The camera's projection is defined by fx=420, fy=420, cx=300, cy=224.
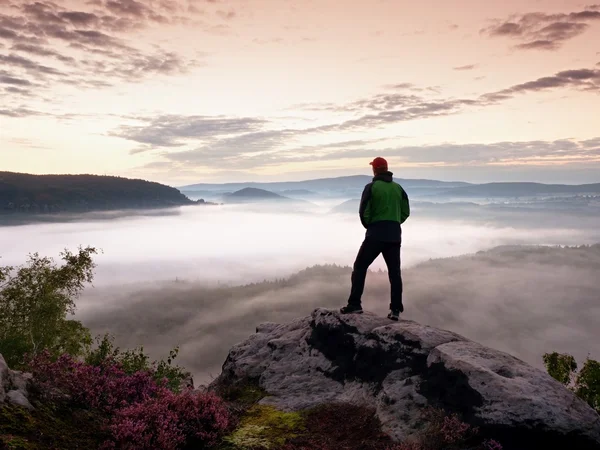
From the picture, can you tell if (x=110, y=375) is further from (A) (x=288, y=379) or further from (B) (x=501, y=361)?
(B) (x=501, y=361)

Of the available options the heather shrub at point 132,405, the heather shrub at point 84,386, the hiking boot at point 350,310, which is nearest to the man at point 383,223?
the hiking boot at point 350,310

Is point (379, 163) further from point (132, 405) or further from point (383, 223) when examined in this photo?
point (132, 405)

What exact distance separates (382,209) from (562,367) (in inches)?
1420

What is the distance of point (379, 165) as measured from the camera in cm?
1212

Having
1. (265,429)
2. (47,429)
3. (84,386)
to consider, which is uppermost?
(84,386)

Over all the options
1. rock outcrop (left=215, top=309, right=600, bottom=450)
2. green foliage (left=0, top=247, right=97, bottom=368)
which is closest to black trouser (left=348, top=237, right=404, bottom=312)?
rock outcrop (left=215, top=309, right=600, bottom=450)

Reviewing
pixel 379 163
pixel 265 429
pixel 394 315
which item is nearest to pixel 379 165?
pixel 379 163

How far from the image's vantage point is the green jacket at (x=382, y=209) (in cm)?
1180

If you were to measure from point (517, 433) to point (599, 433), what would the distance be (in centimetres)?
167

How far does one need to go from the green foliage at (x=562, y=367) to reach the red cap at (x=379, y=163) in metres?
35.2

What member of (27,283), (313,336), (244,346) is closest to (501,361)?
(313,336)

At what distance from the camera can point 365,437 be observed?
848 centimetres

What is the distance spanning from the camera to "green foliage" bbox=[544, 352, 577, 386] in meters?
37.3

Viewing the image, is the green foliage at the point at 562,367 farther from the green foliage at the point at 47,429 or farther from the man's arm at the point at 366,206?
the green foliage at the point at 47,429
